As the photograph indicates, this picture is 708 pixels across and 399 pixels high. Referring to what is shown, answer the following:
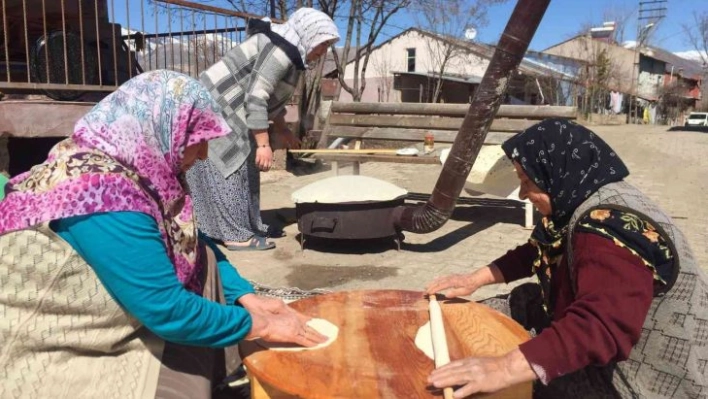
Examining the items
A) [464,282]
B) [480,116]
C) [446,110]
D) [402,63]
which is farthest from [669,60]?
[464,282]

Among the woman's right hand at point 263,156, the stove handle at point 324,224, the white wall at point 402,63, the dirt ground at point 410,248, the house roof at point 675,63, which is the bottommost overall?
the dirt ground at point 410,248

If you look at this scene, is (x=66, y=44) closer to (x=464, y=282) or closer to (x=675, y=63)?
(x=464, y=282)

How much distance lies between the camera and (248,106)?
4.71 meters

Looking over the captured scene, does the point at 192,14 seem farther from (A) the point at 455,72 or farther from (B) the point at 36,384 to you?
(A) the point at 455,72

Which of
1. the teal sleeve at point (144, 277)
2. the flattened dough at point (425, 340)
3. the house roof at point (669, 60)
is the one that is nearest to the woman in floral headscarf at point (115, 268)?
the teal sleeve at point (144, 277)

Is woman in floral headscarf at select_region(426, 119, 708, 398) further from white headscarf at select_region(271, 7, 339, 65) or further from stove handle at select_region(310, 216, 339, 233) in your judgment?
white headscarf at select_region(271, 7, 339, 65)

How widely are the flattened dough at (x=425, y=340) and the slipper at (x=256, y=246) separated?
11.0ft

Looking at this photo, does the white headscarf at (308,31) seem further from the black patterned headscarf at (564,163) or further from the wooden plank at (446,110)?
the black patterned headscarf at (564,163)

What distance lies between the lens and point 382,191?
4875mm

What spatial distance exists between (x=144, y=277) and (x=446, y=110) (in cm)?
600

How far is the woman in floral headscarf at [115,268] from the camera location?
162 cm

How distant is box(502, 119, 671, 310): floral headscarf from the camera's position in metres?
1.69

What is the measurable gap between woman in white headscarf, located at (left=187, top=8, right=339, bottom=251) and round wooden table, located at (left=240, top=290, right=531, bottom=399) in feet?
8.94

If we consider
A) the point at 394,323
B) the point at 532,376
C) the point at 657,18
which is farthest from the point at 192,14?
the point at 657,18
